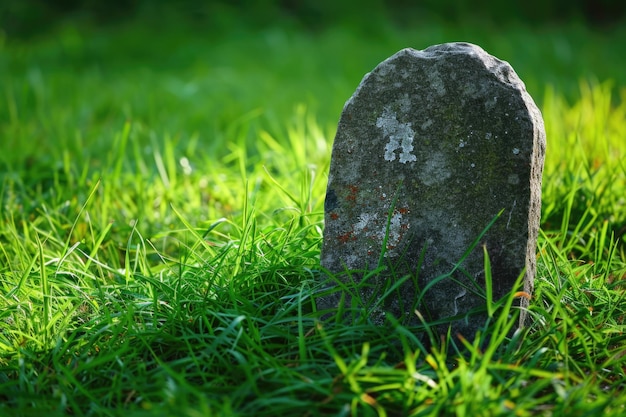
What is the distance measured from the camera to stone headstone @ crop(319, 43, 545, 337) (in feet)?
5.58

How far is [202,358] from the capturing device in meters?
1.71

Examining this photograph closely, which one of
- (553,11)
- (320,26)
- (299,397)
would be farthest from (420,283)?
(553,11)

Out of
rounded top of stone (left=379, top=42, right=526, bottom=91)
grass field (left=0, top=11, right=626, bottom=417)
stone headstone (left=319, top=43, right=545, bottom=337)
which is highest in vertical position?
rounded top of stone (left=379, top=42, right=526, bottom=91)

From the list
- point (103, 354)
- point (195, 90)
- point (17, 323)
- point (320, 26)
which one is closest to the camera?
point (103, 354)

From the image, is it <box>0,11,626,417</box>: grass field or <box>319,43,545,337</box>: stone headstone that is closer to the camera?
<box>0,11,626,417</box>: grass field

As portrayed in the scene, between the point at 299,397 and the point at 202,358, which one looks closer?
the point at 299,397

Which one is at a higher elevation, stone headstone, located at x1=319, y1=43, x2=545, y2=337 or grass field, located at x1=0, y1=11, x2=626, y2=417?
stone headstone, located at x1=319, y1=43, x2=545, y2=337

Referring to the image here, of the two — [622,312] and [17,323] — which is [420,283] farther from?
[17,323]

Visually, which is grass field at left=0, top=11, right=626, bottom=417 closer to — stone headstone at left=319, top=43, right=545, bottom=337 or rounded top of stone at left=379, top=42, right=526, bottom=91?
stone headstone at left=319, top=43, right=545, bottom=337

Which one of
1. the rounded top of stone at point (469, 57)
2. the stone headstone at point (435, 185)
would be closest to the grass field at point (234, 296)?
the stone headstone at point (435, 185)

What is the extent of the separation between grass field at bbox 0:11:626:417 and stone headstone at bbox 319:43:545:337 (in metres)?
0.11

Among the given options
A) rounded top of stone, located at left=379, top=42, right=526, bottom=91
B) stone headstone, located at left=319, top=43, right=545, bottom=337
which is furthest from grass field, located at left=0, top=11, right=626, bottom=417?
rounded top of stone, located at left=379, top=42, right=526, bottom=91

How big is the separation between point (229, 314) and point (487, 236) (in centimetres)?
70

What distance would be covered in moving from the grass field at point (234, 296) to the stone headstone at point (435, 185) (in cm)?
11
